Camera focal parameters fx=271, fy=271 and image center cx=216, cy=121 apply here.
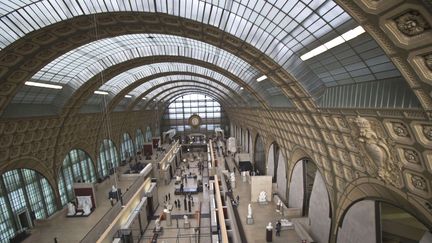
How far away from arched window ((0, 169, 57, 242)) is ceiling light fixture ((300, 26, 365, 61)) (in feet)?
87.9

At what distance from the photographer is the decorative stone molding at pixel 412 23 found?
7.17 m

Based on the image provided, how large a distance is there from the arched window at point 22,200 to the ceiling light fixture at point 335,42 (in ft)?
87.9

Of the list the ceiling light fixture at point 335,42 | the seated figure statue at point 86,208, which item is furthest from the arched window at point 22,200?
the ceiling light fixture at point 335,42

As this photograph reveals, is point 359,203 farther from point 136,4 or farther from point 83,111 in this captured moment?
point 83,111

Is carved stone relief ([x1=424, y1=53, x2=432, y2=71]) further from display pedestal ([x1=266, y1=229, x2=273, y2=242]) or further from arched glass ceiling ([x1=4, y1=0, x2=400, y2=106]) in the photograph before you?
display pedestal ([x1=266, y1=229, x2=273, y2=242])

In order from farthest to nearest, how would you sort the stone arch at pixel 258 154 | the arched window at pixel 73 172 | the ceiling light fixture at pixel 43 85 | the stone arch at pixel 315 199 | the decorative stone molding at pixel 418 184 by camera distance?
the stone arch at pixel 258 154 → the arched window at pixel 73 172 → the ceiling light fixture at pixel 43 85 → the stone arch at pixel 315 199 → the decorative stone molding at pixel 418 184

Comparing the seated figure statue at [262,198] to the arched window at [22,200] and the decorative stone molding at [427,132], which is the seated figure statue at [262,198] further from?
the arched window at [22,200]

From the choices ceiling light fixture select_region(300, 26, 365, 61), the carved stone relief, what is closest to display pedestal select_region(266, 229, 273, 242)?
ceiling light fixture select_region(300, 26, 365, 61)

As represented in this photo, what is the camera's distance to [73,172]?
3553 cm

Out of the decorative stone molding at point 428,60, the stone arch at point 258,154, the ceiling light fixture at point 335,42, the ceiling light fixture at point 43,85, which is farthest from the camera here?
the stone arch at point 258,154

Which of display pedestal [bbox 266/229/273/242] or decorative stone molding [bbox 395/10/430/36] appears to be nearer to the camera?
decorative stone molding [bbox 395/10/430/36]

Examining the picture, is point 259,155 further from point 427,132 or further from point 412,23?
point 412,23

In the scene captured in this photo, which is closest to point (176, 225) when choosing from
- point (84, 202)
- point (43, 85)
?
point (84, 202)

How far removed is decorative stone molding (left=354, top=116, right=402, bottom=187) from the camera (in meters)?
11.4
